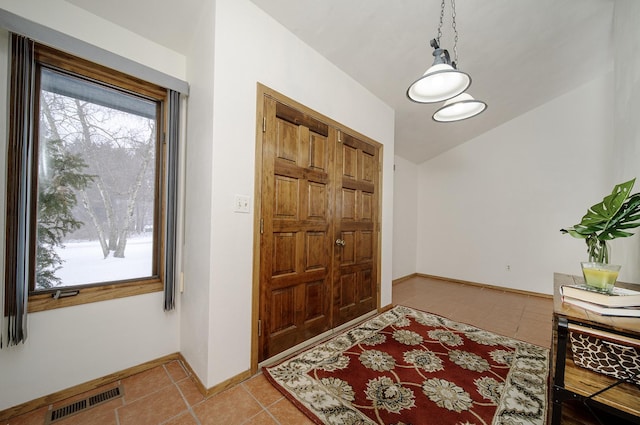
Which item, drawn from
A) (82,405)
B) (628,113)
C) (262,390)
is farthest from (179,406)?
(628,113)

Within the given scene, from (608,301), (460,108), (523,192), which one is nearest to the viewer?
(608,301)

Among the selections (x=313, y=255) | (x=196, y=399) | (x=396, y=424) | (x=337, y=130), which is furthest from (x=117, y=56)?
(x=396, y=424)

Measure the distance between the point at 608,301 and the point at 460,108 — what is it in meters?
1.47

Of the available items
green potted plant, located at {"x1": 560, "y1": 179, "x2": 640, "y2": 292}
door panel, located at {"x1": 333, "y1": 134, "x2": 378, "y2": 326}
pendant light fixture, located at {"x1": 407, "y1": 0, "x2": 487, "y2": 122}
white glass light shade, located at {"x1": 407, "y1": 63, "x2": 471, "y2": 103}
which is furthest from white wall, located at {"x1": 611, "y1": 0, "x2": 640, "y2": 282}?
door panel, located at {"x1": 333, "y1": 134, "x2": 378, "y2": 326}

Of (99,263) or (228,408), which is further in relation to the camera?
(99,263)

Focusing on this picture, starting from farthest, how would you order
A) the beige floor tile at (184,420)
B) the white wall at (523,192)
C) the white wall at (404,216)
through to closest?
the white wall at (404,216), the white wall at (523,192), the beige floor tile at (184,420)

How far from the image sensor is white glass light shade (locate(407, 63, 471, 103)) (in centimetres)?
147

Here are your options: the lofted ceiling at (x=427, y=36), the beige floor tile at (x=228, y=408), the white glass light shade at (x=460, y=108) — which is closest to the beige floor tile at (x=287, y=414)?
the beige floor tile at (x=228, y=408)

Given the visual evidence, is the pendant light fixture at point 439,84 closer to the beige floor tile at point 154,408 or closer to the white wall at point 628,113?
the white wall at point 628,113

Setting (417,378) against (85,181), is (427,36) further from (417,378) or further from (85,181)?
(85,181)

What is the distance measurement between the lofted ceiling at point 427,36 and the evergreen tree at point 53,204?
42.0 inches

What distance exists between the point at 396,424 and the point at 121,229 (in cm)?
242

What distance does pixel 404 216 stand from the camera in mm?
5148

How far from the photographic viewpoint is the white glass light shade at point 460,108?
5.93 ft
